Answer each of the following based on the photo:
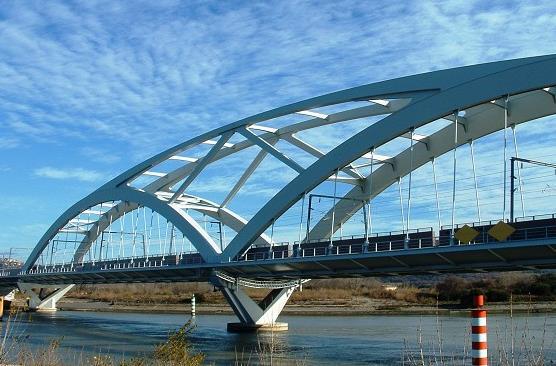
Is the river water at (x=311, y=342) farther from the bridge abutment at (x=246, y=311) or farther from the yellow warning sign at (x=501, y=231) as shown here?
the yellow warning sign at (x=501, y=231)

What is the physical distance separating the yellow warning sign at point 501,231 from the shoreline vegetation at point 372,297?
33.7m

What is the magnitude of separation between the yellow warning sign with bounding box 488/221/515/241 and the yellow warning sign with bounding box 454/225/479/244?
3.29 ft

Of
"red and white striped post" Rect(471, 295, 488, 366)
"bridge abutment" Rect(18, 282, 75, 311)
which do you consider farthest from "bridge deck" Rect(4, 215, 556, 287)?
"bridge abutment" Rect(18, 282, 75, 311)

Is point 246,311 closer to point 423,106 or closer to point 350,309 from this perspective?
point 423,106

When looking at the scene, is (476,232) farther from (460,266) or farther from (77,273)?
(77,273)

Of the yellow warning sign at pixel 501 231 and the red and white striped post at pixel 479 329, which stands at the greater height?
the yellow warning sign at pixel 501 231

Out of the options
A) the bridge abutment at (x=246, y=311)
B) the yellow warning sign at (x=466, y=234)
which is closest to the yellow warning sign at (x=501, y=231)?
the yellow warning sign at (x=466, y=234)

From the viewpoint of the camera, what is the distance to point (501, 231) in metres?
26.8

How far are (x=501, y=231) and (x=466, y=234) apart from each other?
1752mm

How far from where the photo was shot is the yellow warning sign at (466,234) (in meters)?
28.0

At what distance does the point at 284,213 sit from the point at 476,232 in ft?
49.0

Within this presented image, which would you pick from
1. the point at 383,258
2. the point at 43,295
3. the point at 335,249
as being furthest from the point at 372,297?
the point at 383,258

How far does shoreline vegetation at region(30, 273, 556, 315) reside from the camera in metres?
69.2

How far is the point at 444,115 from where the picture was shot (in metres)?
33.7
